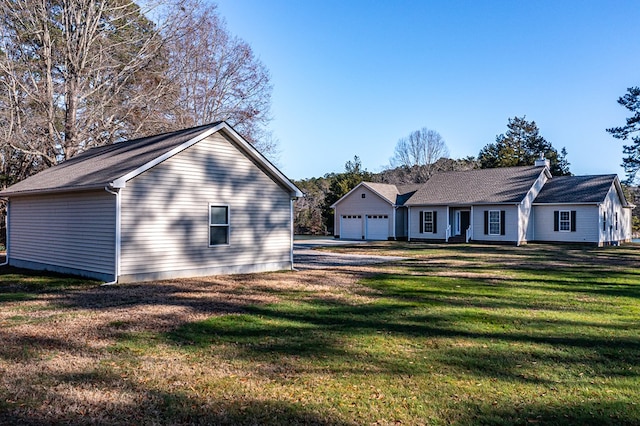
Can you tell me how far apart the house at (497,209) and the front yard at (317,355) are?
19.9 meters

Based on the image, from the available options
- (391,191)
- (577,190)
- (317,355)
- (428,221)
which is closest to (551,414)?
(317,355)

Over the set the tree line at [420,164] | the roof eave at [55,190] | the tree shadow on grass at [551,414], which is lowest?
the tree shadow on grass at [551,414]

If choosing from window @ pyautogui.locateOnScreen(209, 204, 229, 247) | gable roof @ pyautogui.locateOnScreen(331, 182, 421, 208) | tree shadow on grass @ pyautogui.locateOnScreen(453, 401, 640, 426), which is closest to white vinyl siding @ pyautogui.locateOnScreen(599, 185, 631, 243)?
gable roof @ pyautogui.locateOnScreen(331, 182, 421, 208)

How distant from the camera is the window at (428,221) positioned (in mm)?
33750

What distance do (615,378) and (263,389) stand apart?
3809 mm

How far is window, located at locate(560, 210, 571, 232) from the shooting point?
30469 mm

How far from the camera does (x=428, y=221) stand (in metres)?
33.9

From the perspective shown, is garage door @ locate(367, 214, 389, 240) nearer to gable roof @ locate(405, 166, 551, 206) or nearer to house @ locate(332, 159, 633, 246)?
house @ locate(332, 159, 633, 246)

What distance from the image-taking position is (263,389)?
4.92 meters

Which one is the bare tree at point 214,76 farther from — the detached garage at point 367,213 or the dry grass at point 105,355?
the dry grass at point 105,355

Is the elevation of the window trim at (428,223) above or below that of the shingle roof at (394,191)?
below

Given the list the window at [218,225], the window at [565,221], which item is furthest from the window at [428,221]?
the window at [218,225]

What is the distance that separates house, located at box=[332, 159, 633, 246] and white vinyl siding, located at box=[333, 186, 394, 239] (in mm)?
72

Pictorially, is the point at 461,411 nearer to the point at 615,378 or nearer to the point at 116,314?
the point at 615,378
